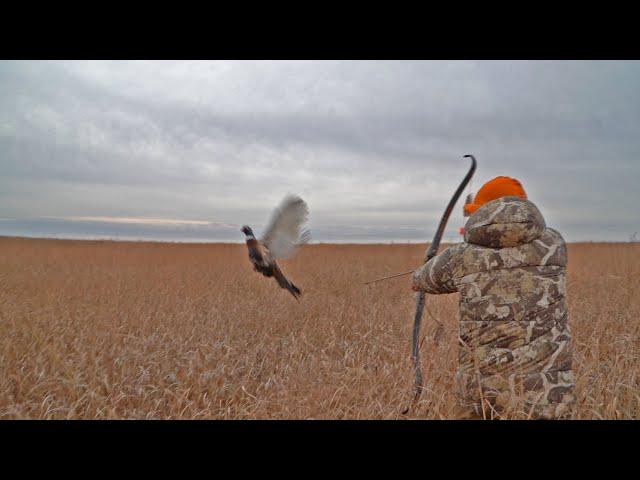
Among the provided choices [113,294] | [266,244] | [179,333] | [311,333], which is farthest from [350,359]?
[113,294]

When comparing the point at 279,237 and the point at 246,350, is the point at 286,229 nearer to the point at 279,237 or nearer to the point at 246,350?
the point at 279,237

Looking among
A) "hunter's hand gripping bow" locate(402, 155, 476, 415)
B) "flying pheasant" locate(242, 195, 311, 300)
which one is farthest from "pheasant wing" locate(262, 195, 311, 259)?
"hunter's hand gripping bow" locate(402, 155, 476, 415)

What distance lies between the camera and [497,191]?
2.73m

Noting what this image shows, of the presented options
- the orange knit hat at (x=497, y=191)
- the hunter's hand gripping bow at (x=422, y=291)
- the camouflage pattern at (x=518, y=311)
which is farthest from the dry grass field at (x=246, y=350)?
the orange knit hat at (x=497, y=191)

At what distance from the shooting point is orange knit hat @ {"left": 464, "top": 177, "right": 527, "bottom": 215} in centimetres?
268

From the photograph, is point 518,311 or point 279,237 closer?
point 518,311

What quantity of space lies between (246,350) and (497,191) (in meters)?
3.80

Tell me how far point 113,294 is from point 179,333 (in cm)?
328

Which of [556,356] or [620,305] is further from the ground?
[620,305]

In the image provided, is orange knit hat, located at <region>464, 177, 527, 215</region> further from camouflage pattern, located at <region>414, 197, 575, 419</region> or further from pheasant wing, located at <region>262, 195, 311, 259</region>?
pheasant wing, located at <region>262, 195, 311, 259</region>

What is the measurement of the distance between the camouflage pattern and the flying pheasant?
3.20m

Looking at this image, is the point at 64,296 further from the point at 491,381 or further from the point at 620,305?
the point at 620,305

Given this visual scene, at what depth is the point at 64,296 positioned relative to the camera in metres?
7.30

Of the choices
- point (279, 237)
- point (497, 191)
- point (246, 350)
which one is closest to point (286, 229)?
point (279, 237)
